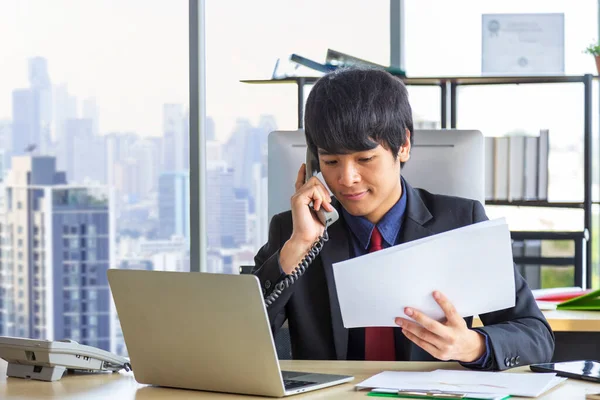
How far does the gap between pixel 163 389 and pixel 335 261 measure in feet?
1.78

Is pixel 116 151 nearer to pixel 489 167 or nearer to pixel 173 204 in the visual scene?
pixel 173 204

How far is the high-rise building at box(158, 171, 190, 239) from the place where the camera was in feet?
13.8

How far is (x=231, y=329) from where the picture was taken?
4.05 ft

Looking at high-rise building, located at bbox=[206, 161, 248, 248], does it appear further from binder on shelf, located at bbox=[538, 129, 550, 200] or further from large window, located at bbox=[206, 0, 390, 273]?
binder on shelf, located at bbox=[538, 129, 550, 200]

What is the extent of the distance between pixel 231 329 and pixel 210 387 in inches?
5.2

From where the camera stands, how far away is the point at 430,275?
133 centimetres

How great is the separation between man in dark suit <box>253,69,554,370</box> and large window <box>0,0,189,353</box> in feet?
7.93

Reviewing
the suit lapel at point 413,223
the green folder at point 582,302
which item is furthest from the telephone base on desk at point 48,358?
the green folder at point 582,302

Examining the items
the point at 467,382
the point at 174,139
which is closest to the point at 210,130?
the point at 174,139

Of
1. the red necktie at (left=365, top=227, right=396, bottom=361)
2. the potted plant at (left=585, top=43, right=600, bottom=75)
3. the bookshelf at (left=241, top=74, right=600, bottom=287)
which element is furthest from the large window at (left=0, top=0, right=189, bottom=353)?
the red necktie at (left=365, top=227, right=396, bottom=361)

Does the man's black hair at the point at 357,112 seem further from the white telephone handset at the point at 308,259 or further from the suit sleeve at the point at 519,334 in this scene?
the suit sleeve at the point at 519,334

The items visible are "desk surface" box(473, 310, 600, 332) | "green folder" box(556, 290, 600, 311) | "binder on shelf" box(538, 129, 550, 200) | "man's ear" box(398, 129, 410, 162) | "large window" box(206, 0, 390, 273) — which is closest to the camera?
"man's ear" box(398, 129, 410, 162)

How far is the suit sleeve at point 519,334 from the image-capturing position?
1454 millimetres

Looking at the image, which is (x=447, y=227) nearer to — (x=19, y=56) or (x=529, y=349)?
(x=529, y=349)
